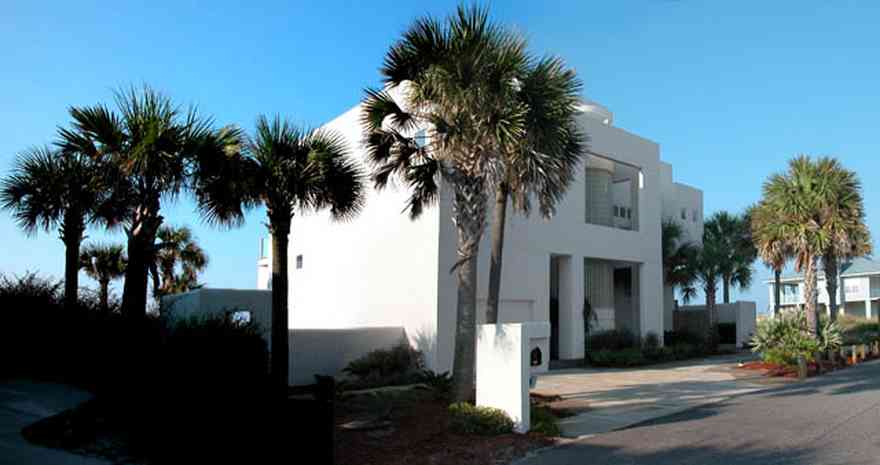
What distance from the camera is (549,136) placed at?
1198cm

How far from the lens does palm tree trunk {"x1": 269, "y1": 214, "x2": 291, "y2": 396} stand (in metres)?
11.9

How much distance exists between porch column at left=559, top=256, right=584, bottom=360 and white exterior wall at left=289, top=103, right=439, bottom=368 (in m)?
6.03

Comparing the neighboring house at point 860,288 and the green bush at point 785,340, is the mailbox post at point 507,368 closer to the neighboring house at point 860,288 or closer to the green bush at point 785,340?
the green bush at point 785,340

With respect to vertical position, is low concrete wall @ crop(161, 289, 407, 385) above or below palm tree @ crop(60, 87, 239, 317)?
below

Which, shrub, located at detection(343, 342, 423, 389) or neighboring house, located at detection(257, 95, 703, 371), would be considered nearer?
shrub, located at detection(343, 342, 423, 389)

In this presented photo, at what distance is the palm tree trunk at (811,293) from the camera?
2255 cm

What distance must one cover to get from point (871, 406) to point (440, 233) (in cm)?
1057

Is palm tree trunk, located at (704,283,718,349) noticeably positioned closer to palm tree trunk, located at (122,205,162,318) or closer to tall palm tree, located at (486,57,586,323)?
tall palm tree, located at (486,57,586,323)

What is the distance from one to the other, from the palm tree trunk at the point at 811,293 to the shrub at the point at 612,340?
19.4 feet

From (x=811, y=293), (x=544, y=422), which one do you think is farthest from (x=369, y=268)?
(x=811, y=293)

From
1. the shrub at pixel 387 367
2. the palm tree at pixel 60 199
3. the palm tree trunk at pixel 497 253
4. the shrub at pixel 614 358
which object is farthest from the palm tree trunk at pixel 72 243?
the shrub at pixel 614 358

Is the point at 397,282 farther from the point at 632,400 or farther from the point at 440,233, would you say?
the point at 632,400

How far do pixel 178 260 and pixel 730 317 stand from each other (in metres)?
26.6

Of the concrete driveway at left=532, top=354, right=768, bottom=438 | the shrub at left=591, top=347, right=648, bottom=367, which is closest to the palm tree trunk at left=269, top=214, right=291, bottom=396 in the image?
the concrete driveway at left=532, top=354, right=768, bottom=438
